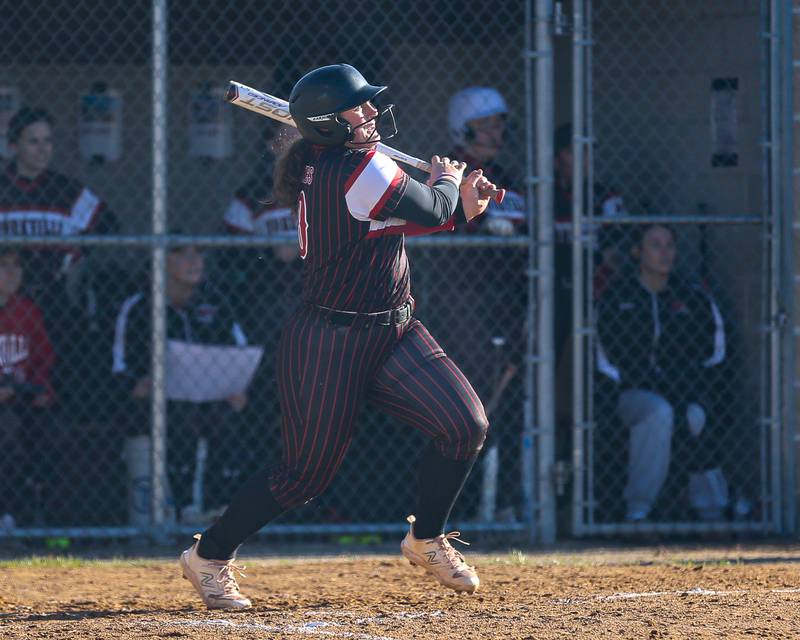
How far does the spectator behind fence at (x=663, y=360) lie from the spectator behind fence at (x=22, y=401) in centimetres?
285

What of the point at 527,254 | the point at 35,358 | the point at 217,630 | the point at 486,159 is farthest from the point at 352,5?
the point at 217,630

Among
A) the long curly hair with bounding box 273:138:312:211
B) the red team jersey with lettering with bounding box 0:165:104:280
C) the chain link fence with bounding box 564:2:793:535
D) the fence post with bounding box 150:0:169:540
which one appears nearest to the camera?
the long curly hair with bounding box 273:138:312:211

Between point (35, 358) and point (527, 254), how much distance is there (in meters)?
2.57

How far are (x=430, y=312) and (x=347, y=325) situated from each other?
3.16 meters

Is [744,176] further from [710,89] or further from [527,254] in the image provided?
[527,254]

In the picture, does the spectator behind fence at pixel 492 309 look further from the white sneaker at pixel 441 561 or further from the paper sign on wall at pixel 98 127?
the paper sign on wall at pixel 98 127

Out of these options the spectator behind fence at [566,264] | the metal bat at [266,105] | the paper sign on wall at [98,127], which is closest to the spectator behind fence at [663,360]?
the spectator behind fence at [566,264]

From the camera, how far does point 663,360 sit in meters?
7.07

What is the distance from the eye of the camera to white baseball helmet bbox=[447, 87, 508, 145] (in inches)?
281

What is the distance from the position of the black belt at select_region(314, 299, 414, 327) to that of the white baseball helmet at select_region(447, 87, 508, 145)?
9.11 ft

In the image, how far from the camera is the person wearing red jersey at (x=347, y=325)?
4.36 m

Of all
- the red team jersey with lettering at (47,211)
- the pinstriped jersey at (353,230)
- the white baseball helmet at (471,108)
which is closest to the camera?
the pinstriped jersey at (353,230)

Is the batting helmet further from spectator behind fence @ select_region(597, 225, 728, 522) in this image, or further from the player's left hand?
spectator behind fence @ select_region(597, 225, 728, 522)

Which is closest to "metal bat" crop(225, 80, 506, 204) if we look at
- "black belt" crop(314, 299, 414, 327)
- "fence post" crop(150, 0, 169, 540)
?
"black belt" crop(314, 299, 414, 327)
